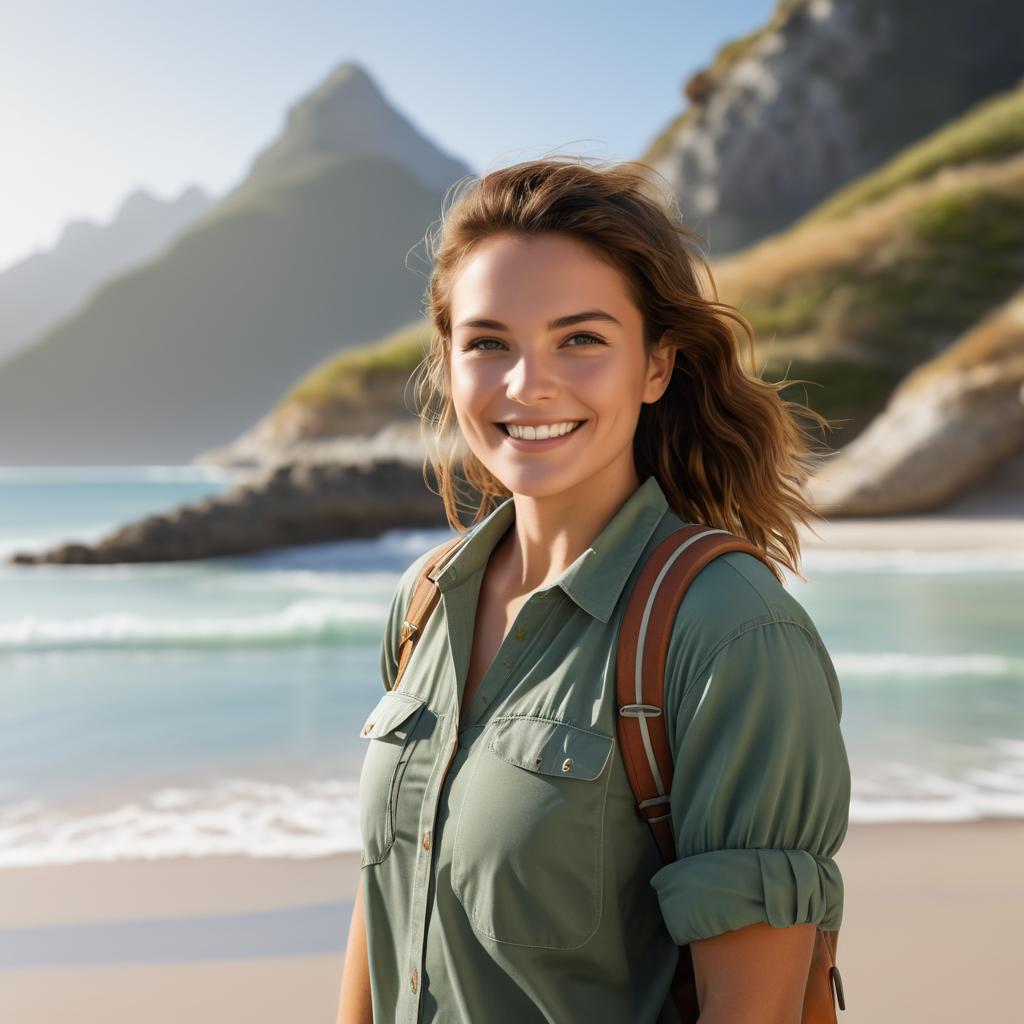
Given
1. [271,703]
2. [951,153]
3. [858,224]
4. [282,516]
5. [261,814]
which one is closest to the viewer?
[261,814]

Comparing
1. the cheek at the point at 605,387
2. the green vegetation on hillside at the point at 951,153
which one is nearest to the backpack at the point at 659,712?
the cheek at the point at 605,387

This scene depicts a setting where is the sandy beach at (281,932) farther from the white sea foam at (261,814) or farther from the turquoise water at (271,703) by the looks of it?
the turquoise water at (271,703)

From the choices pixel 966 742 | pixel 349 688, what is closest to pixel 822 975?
pixel 966 742

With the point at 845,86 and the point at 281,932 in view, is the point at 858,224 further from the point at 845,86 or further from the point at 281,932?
the point at 281,932

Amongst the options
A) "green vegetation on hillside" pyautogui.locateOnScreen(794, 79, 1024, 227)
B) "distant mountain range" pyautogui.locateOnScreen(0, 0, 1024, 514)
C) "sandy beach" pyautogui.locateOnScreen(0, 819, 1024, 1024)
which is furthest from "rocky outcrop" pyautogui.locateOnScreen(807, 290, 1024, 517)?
"green vegetation on hillside" pyautogui.locateOnScreen(794, 79, 1024, 227)

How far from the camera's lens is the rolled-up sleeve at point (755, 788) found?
56.0 inches

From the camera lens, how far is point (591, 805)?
61.0 inches

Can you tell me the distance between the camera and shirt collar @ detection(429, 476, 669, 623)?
168 cm

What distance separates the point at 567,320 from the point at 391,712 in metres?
0.75

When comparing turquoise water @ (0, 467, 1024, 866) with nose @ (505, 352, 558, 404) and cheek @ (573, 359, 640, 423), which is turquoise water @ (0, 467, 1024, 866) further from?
nose @ (505, 352, 558, 404)

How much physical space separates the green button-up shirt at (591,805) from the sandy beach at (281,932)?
2257 millimetres

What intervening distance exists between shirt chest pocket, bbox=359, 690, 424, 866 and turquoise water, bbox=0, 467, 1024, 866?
221cm

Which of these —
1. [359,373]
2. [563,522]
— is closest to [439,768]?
[563,522]

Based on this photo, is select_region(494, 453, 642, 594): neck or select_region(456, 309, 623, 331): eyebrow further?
select_region(494, 453, 642, 594): neck
